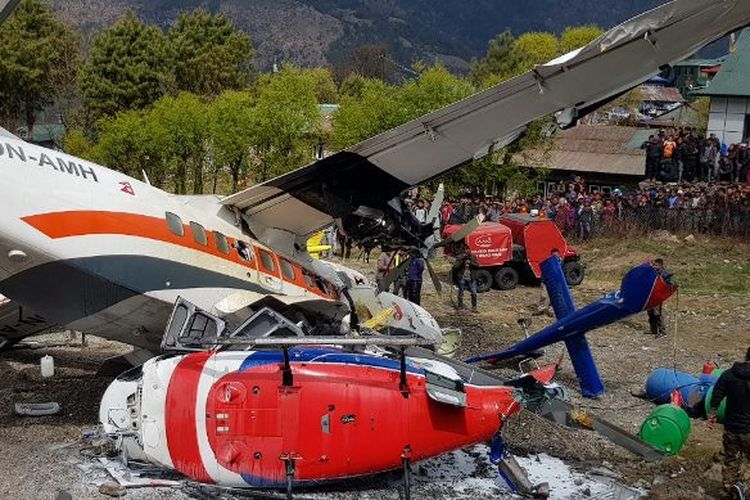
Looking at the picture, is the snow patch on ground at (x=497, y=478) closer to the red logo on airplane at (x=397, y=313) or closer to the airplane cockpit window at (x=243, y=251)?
the red logo on airplane at (x=397, y=313)

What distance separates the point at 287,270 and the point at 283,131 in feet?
90.8

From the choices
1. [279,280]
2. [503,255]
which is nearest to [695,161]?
[503,255]

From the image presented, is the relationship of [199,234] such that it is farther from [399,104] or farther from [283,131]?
[283,131]

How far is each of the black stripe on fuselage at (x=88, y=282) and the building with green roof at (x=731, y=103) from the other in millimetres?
34737

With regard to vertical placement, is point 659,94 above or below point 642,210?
above

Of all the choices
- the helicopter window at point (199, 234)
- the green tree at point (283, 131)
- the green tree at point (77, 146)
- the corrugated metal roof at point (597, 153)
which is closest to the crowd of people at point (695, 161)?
the corrugated metal roof at point (597, 153)

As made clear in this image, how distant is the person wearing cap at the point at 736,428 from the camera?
10.4 meters

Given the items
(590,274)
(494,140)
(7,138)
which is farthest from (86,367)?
(590,274)

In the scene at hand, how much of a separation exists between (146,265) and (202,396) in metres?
2.53

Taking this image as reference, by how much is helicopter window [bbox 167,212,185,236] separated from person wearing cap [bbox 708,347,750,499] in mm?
7656

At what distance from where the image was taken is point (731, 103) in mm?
40938

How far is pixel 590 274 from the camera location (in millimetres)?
27375

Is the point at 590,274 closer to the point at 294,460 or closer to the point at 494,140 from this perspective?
the point at 494,140

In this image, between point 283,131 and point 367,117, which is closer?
point 367,117
